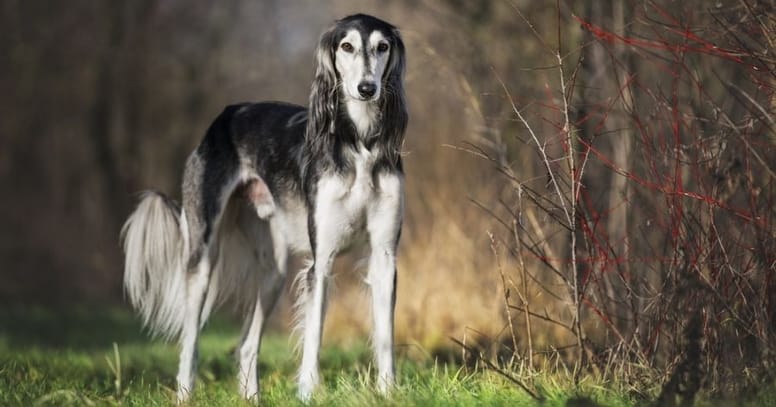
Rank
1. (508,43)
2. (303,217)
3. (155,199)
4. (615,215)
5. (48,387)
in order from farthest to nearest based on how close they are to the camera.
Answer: (508,43)
(615,215)
(155,199)
(303,217)
(48,387)

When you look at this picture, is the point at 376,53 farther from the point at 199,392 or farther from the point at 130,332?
the point at 130,332

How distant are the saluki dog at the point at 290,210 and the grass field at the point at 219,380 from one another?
215mm

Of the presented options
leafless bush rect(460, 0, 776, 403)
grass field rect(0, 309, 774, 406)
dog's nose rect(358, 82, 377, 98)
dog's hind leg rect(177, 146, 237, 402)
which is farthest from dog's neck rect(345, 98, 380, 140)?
dog's hind leg rect(177, 146, 237, 402)

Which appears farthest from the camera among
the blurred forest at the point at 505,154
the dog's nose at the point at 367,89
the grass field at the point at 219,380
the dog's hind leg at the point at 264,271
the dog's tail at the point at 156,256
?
the dog's tail at the point at 156,256

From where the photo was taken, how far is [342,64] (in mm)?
5465

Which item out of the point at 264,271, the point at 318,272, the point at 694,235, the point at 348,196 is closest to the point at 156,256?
the point at 264,271

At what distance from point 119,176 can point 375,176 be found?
13.4m

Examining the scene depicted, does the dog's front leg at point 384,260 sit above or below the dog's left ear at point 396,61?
below

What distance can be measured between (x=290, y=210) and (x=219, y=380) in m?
1.33

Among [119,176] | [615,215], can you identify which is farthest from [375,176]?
[119,176]

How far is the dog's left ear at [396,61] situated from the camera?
→ 546 centimetres

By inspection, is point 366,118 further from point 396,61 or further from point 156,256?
point 156,256

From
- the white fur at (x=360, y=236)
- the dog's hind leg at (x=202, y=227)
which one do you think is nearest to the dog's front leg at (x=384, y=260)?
the white fur at (x=360, y=236)

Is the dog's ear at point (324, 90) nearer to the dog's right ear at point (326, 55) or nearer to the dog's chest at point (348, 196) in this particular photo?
the dog's right ear at point (326, 55)
